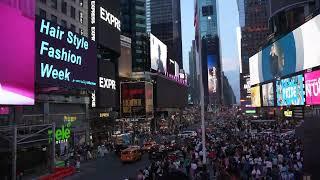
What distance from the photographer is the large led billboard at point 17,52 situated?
36.5 metres

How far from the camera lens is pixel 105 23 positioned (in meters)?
80.1

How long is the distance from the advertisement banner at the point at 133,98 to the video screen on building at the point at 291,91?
37.8 metres

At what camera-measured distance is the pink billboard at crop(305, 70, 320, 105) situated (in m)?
61.8

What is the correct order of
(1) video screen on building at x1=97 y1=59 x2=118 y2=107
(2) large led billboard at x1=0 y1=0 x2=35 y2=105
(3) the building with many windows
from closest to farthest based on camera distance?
(2) large led billboard at x1=0 y1=0 x2=35 y2=105 < (3) the building with many windows < (1) video screen on building at x1=97 y1=59 x2=118 y2=107

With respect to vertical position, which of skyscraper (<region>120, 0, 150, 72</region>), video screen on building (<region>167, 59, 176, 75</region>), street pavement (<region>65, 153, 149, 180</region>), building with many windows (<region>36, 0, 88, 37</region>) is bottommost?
street pavement (<region>65, 153, 149, 180</region>)

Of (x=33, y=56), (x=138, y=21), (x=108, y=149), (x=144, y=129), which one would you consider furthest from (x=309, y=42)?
(x=138, y=21)

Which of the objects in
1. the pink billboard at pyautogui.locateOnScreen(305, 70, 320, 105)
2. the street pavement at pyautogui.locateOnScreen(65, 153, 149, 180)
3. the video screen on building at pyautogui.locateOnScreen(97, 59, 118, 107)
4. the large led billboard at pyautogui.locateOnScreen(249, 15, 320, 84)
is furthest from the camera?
the video screen on building at pyautogui.locateOnScreen(97, 59, 118, 107)

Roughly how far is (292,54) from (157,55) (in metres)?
64.5

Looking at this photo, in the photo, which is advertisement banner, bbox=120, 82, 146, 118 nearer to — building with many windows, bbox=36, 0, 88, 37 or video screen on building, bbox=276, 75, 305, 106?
video screen on building, bbox=276, 75, 305, 106

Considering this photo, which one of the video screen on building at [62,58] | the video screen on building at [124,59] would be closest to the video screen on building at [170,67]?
the video screen on building at [124,59]

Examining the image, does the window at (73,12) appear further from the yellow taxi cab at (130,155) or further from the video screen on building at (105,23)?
the yellow taxi cab at (130,155)

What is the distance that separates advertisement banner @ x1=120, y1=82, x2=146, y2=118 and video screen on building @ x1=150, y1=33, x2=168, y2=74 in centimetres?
1665

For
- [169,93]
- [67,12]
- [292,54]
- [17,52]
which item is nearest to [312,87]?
[292,54]

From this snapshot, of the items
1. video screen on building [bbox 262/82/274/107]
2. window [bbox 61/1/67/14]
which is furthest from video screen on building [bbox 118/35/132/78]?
window [bbox 61/1/67/14]
